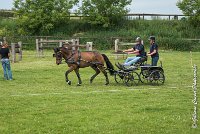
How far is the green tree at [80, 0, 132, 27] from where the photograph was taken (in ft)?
155

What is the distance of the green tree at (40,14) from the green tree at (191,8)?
43.0 ft

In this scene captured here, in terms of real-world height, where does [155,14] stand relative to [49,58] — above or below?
above

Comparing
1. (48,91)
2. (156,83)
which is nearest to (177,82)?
(156,83)

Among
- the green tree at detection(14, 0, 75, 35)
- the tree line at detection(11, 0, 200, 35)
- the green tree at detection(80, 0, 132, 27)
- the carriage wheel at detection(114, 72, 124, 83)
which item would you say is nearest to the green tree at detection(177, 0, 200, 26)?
the tree line at detection(11, 0, 200, 35)

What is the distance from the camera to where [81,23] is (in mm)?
49312

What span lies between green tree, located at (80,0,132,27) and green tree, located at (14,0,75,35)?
2.13m

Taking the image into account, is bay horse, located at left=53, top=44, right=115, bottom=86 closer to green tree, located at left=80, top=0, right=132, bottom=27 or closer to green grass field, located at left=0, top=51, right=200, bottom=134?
green grass field, located at left=0, top=51, right=200, bottom=134

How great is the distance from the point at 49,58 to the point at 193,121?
801 inches

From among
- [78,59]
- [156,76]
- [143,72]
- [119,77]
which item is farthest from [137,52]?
[78,59]

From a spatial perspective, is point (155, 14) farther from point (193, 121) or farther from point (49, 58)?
point (193, 121)

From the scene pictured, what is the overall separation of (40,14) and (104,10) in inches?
295

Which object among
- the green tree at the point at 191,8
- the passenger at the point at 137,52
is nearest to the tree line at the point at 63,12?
the green tree at the point at 191,8

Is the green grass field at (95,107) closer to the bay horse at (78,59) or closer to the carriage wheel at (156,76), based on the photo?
the carriage wheel at (156,76)

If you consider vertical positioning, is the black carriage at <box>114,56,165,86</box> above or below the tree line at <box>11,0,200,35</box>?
below
